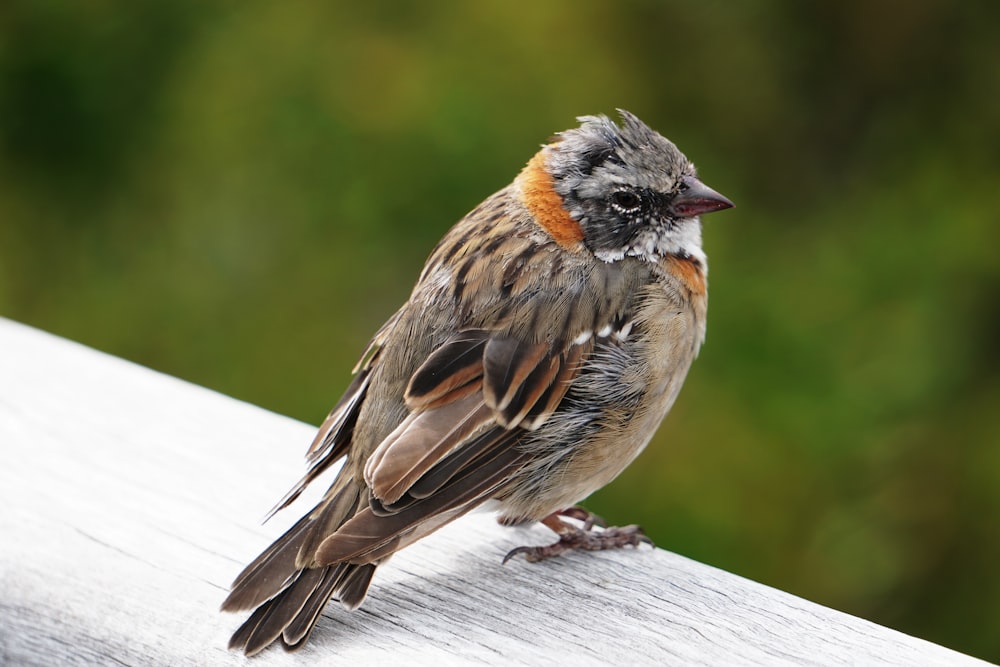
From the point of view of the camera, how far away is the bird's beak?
3.45 metres

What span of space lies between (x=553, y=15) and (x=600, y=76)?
308 mm

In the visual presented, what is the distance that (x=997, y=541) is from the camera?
414 centimetres

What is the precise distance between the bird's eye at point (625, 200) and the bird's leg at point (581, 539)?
847 mm

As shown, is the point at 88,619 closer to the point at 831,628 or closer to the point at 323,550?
the point at 323,550

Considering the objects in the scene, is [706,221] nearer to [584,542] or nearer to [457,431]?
[584,542]

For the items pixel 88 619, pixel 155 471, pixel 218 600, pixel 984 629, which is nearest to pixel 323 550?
pixel 218 600

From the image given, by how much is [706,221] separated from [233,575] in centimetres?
256

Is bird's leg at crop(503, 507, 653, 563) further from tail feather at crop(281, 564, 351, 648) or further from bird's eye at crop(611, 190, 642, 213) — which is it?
bird's eye at crop(611, 190, 642, 213)

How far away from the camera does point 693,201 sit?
3.46 metres

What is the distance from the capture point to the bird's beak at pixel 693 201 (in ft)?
11.3

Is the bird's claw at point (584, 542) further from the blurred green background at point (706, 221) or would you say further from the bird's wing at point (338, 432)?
the blurred green background at point (706, 221)

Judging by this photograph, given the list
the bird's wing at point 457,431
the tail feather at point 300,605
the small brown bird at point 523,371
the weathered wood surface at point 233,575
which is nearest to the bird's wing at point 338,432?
the small brown bird at point 523,371

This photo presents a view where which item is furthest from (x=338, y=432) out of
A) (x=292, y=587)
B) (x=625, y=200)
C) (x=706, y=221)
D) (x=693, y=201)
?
(x=706, y=221)

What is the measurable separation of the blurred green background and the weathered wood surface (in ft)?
5.12
